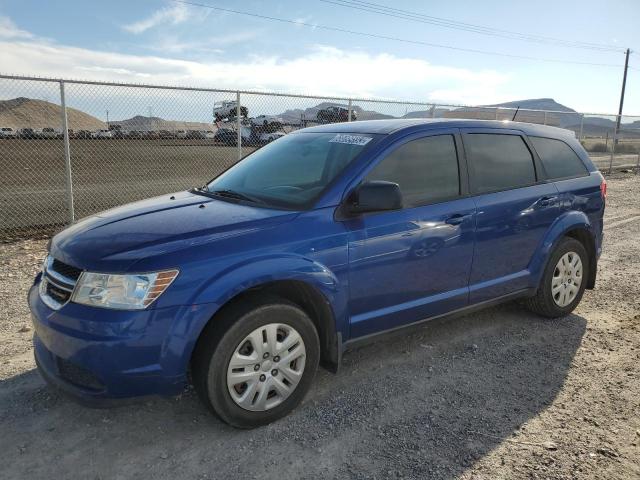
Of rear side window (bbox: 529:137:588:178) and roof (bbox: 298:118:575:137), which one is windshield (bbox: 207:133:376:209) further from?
rear side window (bbox: 529:137:588:178)

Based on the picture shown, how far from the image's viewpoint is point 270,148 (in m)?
4.23

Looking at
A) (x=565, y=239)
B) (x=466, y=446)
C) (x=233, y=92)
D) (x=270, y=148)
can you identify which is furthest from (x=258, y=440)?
(x=233, y=92)

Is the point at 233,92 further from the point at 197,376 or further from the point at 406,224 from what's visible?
the point at 197,376

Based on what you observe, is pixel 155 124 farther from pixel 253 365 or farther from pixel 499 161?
pixel 253 365

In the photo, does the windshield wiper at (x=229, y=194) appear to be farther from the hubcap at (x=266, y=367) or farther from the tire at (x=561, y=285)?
the tire at (x=561, y=285)

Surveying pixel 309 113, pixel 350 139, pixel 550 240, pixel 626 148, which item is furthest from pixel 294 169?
pixel 626 148

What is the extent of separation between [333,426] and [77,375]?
1.44 metres

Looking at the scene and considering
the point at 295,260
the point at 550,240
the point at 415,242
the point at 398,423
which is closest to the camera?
the point at 295,260

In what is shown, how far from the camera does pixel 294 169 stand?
3.71 metres

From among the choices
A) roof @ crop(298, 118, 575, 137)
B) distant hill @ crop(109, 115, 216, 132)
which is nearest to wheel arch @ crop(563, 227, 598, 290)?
roof @ crop(298, 118, 575, 137)

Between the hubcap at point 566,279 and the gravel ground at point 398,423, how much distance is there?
44 centimetres

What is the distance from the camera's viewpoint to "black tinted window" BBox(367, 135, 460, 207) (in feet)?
11.4

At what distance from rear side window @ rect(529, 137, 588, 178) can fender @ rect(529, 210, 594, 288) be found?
385 mm

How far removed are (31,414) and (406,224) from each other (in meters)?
2.59
